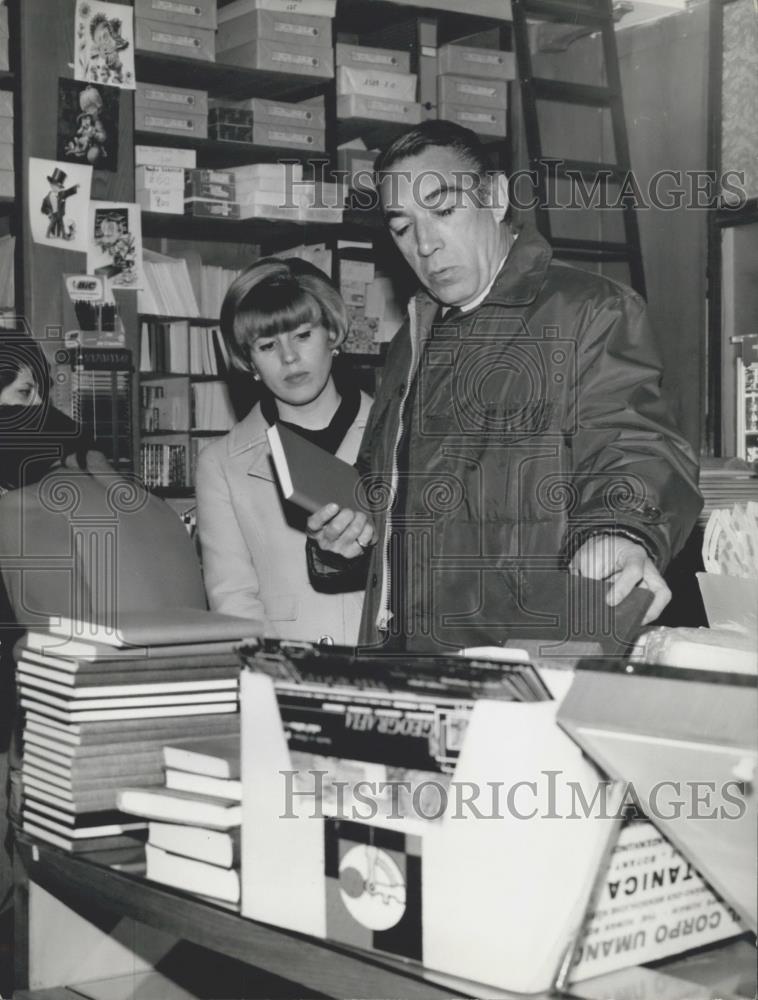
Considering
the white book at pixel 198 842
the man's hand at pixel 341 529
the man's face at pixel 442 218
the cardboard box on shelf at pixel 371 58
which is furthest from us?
the cardboard box on shelf at pixel 371 58

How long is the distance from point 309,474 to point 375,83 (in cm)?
411

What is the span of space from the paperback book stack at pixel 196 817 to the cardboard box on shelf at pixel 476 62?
472cm

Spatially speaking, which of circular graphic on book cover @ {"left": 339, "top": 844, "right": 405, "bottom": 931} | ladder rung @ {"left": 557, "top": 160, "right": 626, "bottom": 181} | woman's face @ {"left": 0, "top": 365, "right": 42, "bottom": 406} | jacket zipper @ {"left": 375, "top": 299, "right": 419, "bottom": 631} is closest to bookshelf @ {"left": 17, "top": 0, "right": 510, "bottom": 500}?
ladder rung @ {"left": 557, "top": 160, "right": 626, "bottom": 181}

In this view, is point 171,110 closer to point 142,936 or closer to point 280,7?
point 280,7

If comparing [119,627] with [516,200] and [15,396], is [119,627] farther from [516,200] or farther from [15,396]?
[516,200]

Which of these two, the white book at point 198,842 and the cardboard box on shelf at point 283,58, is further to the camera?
the cardboard box on shelf at point 283,58

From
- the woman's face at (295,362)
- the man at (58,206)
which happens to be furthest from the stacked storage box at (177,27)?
the woman's face at (295,362)

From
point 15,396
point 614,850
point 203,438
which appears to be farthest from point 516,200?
point 614,850

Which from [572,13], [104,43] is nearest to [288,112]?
[104,43]

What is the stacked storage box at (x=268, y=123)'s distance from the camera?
5.11m

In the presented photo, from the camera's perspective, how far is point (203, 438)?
209 inches

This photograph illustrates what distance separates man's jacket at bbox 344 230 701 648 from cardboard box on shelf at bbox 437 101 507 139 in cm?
364

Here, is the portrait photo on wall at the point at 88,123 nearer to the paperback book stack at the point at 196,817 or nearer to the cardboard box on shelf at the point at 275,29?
the cardboard box on shelf at the point at 275,29

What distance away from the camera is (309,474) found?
1.58m
